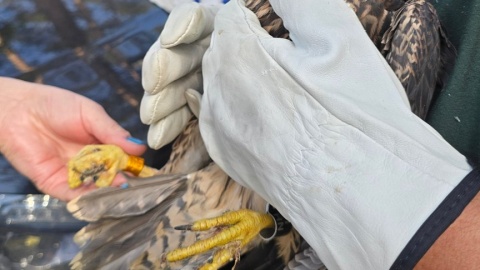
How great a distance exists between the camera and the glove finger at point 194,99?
91cm

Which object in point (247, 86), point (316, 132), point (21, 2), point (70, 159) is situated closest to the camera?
point (316, 132)

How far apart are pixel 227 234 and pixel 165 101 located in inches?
11.2

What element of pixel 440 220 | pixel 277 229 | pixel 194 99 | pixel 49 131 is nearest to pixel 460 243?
pixel 440 220

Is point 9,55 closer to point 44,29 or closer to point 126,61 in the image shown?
point 44,29

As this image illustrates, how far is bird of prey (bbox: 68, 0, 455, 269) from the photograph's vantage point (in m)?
0.77

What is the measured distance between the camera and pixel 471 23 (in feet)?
2.47

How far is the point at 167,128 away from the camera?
935 mm

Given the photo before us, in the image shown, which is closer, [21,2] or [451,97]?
[451,97]

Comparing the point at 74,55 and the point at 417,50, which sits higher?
the point at 417,50

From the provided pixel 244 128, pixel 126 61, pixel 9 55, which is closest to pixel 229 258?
pixel 244 128

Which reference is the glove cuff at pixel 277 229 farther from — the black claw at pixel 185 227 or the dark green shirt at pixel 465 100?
the dark green shirt at pixel 465 100

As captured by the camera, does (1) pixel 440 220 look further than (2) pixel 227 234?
No

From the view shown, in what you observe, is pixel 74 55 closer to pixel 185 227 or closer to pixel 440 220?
pixel 185 227

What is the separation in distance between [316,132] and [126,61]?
60 cm
